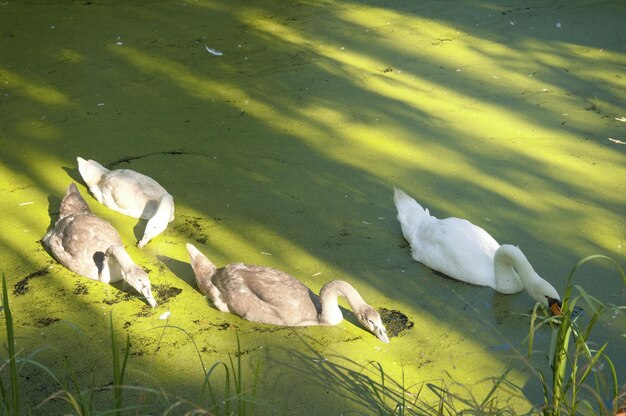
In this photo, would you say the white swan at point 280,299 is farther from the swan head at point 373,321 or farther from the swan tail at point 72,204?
the swan tail at point 72,204

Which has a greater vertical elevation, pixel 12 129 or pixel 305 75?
pixel 305 75

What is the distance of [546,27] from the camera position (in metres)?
6.18

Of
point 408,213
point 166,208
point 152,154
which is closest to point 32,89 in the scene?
point 152,154

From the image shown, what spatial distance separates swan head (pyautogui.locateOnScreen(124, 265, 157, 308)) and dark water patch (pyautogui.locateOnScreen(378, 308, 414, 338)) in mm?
895

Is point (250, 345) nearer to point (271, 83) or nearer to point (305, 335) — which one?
point (305, 335)

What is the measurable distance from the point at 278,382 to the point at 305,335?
0.32 m

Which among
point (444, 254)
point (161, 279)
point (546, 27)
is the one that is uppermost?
point (546, 27)

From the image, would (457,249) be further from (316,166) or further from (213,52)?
(213,52)

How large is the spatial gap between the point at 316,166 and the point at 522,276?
4.31 ft

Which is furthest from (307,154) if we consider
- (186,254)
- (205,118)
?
(186,254)

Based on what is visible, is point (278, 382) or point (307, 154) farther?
point (307, 154)

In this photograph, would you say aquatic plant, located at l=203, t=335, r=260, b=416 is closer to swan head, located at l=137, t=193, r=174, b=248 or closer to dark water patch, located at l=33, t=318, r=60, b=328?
dark water patch, located at l=33, t=318, r=60, b=328

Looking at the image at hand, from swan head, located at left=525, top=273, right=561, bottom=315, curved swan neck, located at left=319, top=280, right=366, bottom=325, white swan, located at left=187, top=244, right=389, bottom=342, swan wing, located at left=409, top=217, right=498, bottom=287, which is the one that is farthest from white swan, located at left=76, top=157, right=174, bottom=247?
swan head, located at left=525, top=273, right=561, bottom=315

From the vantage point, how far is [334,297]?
136 inches
